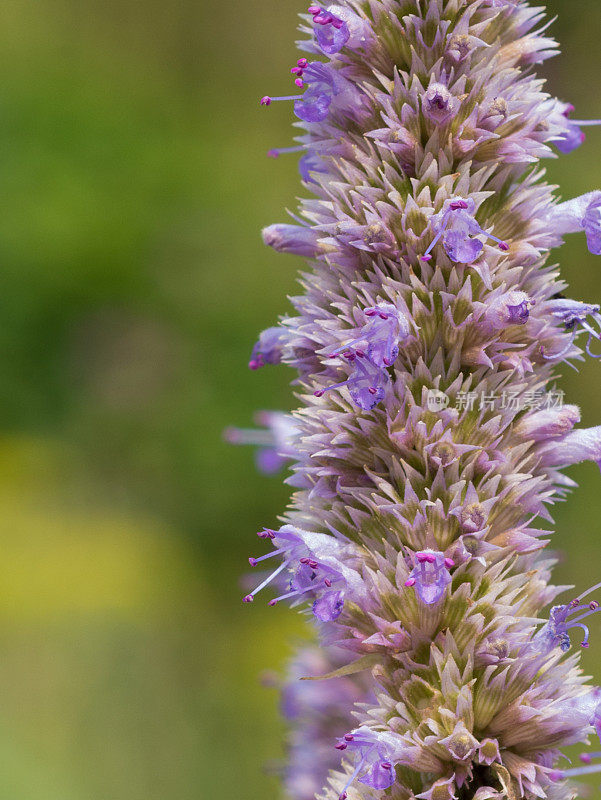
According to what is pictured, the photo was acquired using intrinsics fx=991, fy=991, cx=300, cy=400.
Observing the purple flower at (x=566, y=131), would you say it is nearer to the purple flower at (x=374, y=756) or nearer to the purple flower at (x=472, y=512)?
the purple flower at (x=472, y=512)

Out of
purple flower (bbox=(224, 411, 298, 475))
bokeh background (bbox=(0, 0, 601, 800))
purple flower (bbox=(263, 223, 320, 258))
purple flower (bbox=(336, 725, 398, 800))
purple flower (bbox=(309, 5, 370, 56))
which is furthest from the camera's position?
bokeh background (bbox=(0, 0, 601, 800))

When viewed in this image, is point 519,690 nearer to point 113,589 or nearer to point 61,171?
point 113,589

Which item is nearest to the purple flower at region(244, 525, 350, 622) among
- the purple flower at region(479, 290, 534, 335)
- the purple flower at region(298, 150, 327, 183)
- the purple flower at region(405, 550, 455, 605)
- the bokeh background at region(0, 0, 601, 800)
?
the purple flower at region(405, 550, 455, 605)

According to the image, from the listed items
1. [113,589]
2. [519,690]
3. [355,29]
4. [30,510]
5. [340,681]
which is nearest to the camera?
[519,690]

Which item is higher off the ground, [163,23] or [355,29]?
[163,23]

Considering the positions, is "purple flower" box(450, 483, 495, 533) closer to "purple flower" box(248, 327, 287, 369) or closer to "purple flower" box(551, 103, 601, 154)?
"purple flower" box(248, 327, 287, 369)

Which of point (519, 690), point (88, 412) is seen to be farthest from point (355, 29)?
point (88, 412)
